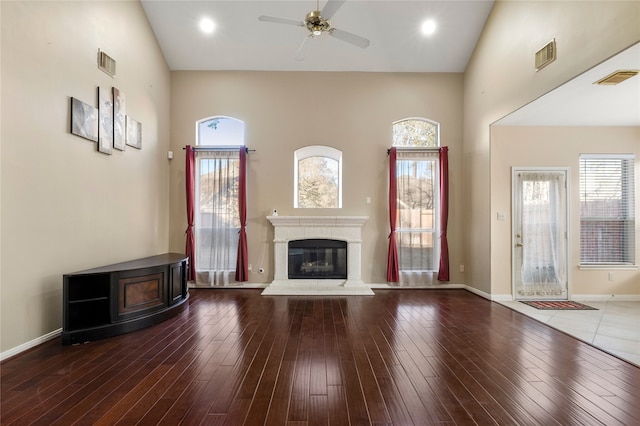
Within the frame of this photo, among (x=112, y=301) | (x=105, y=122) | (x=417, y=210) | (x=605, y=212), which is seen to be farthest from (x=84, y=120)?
(x=605, y=212)

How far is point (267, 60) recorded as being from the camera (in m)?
5.61

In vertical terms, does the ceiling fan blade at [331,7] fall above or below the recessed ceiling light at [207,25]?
below

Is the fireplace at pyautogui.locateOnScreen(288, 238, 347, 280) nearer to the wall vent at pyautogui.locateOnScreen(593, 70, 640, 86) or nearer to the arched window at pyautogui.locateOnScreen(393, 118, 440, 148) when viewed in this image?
the arched window at pyautogui.locateOnScreen(393, 118, 440, 148)

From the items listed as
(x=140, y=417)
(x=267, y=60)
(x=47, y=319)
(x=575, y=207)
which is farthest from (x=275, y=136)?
(x=575, y=207)

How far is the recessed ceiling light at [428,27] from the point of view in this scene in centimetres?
503

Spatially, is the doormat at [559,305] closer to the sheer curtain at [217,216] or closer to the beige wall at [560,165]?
the beige wall at [560,165]

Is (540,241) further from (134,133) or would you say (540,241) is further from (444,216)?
(134,133)

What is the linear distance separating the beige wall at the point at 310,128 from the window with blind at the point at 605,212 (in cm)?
189

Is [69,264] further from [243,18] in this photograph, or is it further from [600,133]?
[600,133]

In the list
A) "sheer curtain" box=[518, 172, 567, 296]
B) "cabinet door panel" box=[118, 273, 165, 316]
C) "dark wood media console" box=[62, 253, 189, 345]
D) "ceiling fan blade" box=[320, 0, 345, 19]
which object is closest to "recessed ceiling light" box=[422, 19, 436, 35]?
"ceiling fan blade" box=[320, 0, 345, 19]

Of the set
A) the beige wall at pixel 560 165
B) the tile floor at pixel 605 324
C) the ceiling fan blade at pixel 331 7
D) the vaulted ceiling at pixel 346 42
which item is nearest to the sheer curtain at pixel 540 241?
the beige wall at pixel 560 165

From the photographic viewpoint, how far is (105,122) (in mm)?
3973

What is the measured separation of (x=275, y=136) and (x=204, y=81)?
171cm

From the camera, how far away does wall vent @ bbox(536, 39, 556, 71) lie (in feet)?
11.5
